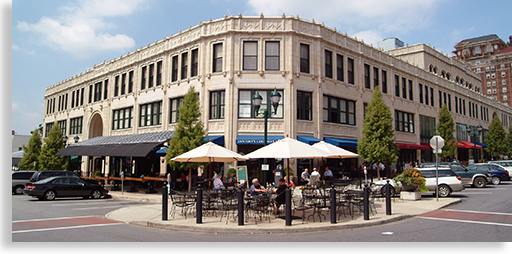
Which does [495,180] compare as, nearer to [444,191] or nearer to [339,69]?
[444,191]

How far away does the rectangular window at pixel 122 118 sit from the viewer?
3366cm

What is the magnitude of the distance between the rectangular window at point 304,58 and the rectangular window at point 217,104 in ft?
20.5

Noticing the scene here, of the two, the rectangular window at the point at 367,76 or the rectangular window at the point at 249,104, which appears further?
the rectangular window at the point at 367,76

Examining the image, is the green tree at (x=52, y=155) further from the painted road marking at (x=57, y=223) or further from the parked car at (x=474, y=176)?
the parked car at (x=474, y=176)

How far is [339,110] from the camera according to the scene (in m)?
27.7

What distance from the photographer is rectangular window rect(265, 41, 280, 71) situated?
24703 millimetres

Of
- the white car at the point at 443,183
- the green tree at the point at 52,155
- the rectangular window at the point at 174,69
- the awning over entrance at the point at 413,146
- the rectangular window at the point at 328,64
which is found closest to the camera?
the white car at the point at 443,183

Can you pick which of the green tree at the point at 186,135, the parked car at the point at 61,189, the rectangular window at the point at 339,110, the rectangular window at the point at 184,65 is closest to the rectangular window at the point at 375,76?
the rectangular window at the point at 339,110

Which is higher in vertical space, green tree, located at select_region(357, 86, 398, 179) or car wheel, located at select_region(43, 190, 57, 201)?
green tree, located at select_region(357, 86, 398, 179)

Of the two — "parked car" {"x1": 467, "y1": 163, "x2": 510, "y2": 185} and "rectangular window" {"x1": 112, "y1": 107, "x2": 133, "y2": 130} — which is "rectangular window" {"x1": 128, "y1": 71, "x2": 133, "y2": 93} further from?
"parked car" {"x1": 467, "y1": 163, "x2": 510, "y2": 185}

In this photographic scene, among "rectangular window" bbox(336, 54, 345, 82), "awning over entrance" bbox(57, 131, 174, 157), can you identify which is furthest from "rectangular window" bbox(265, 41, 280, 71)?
"awning over entrance" bbox(57, 131, 174, 157)

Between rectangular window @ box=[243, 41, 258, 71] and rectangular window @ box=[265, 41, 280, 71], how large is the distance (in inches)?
31.8
